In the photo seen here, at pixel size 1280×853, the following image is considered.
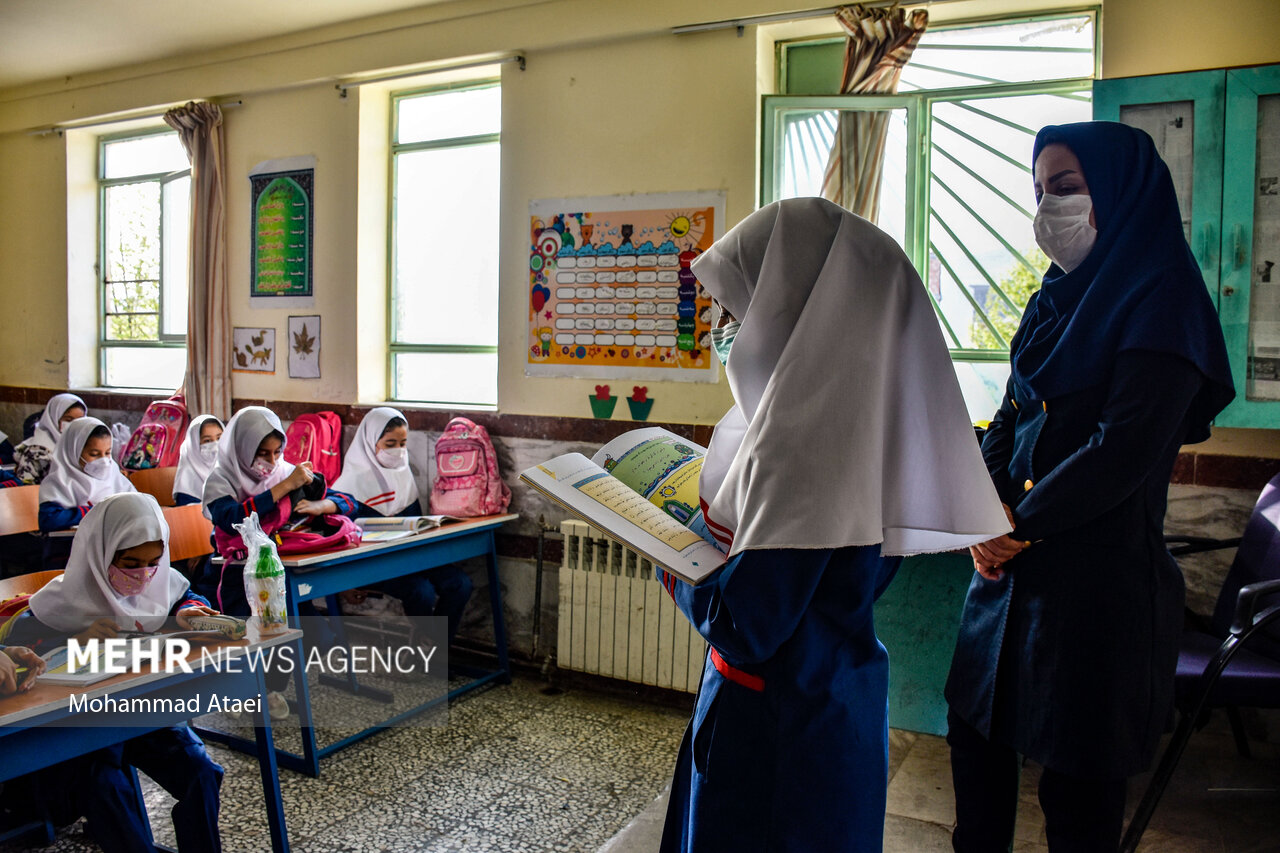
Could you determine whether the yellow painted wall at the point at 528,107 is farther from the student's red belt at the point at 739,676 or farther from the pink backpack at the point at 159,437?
the student's red belt at the point at 739,676

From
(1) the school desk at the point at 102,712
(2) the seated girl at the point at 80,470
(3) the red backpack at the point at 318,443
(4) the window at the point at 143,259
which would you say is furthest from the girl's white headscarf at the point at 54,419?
(1) the school desk at the point at 102,712

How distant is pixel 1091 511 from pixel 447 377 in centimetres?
347

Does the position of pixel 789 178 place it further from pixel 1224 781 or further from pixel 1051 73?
pixel 1224 781

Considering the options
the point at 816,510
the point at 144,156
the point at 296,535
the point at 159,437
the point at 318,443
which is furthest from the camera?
the point at 144,156

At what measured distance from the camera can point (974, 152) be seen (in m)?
3.33

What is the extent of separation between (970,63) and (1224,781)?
2547mm

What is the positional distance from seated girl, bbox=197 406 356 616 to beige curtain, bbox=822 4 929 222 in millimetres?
2219

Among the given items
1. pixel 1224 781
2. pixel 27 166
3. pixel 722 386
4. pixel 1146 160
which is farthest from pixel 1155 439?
pixel 27 166

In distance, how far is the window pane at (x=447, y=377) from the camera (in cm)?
442

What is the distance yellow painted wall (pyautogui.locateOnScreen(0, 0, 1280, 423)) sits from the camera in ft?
11.3

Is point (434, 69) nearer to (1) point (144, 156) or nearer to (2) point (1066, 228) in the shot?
(1) point (144, 156)

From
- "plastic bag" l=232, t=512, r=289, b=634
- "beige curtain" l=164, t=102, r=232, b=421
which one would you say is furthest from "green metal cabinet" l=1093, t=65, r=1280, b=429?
"beige curtain" l=164, t=102, r=232, b=421

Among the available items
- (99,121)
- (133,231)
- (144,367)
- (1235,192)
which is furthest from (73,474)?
(1235,192)

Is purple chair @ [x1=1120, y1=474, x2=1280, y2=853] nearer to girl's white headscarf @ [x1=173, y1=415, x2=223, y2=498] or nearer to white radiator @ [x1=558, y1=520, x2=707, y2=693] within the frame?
white radiator @ [x1=558, y1=520, x2=707, y2=693]
